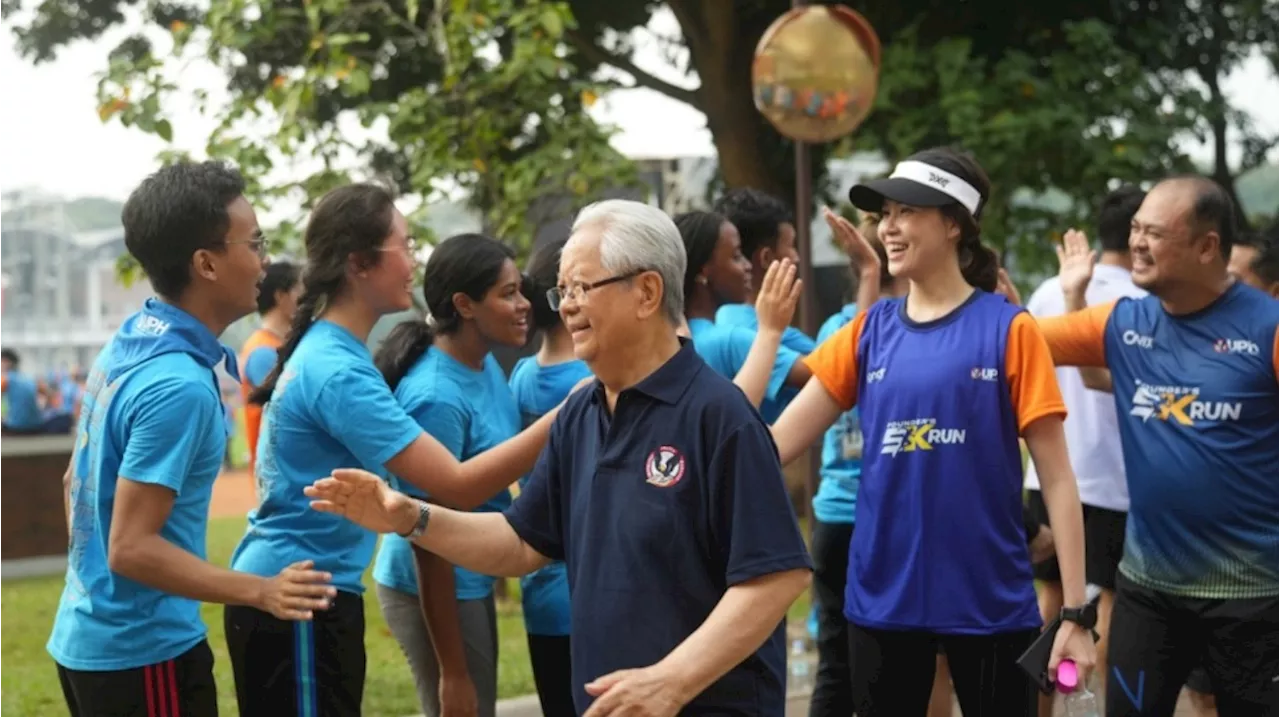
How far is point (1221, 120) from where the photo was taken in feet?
42.9

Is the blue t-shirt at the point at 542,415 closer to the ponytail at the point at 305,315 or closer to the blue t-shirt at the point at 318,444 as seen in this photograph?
the blue t-shirt at the point at 318,444

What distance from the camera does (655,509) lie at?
10.1 ft

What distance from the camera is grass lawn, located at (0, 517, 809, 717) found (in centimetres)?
734

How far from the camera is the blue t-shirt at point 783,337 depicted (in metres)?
5.33

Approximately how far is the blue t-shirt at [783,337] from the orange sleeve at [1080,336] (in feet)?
2.59

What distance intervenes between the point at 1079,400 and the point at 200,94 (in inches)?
210

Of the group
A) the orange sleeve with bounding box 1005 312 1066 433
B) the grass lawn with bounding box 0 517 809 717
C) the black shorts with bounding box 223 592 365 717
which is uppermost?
the orange sleeve with bounding box 1005 312 1066 433

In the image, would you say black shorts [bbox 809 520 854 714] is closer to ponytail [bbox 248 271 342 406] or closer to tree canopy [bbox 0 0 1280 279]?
ponytail [bbox 248 271 342 406]

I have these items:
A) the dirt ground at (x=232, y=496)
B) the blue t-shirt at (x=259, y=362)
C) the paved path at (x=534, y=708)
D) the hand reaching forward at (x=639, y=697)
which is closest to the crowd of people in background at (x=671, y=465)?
the hand reaching forward at (x=639, y=697)

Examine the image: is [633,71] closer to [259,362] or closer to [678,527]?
[259,362]

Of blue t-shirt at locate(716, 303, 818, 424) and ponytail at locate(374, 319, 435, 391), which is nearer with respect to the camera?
ponytail at locate(374, 319, 435, 391)

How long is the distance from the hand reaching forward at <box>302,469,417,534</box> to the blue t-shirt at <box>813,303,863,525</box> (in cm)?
261

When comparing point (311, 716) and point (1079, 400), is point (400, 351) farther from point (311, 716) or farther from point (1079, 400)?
point (1079, 400)

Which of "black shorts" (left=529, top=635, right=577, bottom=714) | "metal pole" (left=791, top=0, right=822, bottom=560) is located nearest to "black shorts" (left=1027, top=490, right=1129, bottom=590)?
"metal pole" (left=791, top=0, right=822, bottom=560)
